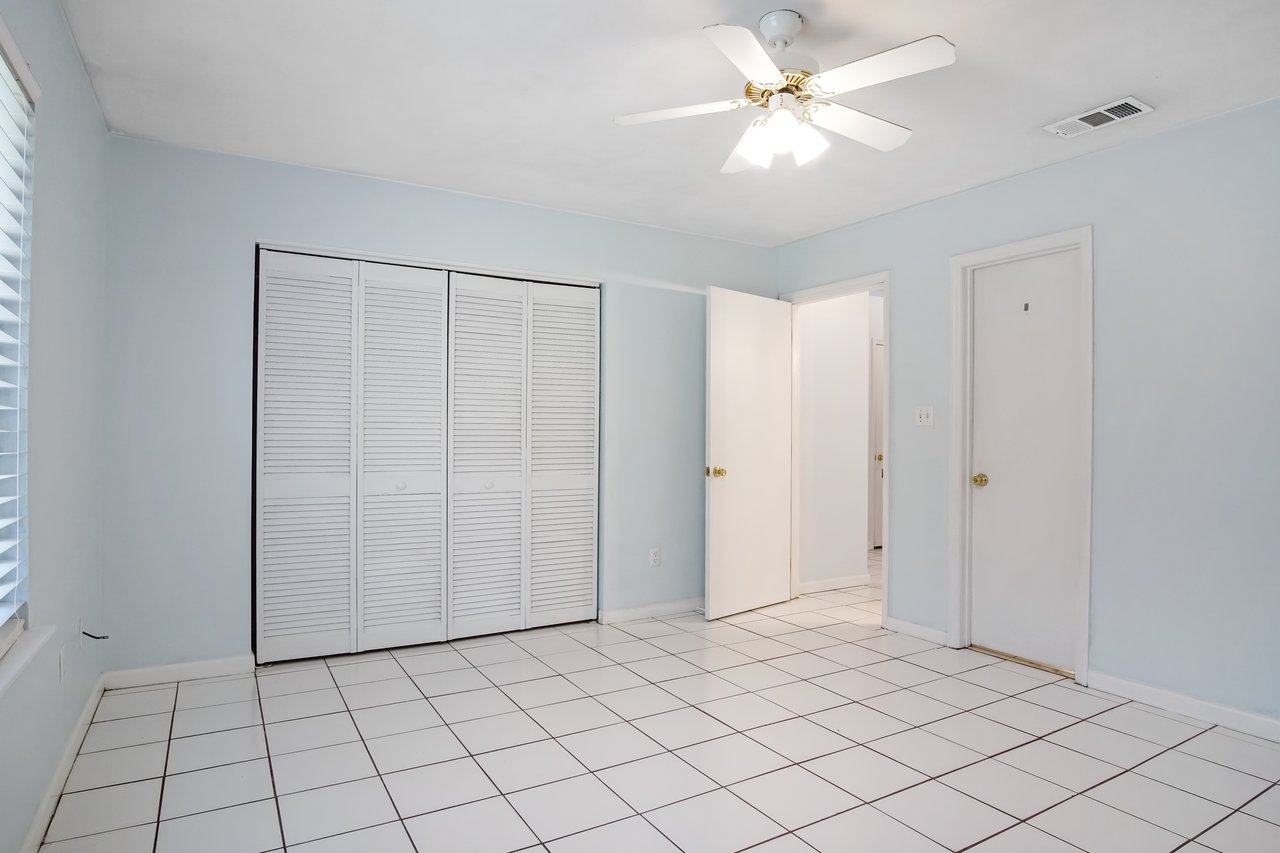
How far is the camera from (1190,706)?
9.94ft

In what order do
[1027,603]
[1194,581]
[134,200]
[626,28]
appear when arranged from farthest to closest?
[1027,603] → [134,200] → [1194,581] → [626,28]

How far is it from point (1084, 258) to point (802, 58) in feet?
6.14

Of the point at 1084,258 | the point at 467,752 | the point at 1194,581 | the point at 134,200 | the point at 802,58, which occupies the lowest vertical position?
the point at 467,752

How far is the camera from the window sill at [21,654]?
1718 mm

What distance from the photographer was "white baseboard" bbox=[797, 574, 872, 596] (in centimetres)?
525

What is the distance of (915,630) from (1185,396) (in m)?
1.90

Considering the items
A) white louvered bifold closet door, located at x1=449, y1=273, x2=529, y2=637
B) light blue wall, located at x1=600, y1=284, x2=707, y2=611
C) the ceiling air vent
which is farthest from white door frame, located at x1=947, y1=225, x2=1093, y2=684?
white louvered bifold closet door, located at x1=449, y1=273, x2=529, y2=637

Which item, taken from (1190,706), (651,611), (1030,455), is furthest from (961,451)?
(651,611)

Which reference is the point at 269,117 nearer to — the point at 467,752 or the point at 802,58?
the point at 802,58

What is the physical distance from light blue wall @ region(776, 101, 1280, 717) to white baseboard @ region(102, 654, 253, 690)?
411cm

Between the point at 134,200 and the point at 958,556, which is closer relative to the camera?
the point at 134,200

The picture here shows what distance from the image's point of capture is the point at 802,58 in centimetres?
248

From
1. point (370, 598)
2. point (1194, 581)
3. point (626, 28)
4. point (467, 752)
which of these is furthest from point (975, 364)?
point (370, 598)

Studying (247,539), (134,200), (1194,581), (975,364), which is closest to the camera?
(1194,581)
